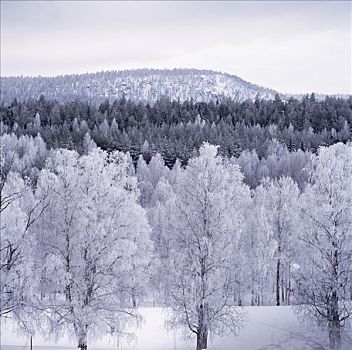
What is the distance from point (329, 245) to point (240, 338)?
625 cm

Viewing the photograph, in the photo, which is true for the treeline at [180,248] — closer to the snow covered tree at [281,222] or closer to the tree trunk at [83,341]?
the tree trunk at [83,341]

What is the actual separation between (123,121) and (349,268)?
114 meters

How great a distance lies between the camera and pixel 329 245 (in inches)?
782

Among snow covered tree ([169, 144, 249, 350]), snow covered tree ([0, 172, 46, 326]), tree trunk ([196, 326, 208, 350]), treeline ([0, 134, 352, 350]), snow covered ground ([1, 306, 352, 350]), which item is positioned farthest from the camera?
snow covered ground ([1, 306, 352, 350])

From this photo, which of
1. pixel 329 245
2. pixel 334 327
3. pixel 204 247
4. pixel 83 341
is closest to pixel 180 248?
pixel 204 247

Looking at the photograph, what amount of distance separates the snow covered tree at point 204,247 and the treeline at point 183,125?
224 feet

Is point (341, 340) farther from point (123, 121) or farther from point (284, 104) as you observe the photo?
point (284, 104)

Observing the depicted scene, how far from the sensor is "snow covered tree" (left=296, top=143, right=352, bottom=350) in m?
19.6

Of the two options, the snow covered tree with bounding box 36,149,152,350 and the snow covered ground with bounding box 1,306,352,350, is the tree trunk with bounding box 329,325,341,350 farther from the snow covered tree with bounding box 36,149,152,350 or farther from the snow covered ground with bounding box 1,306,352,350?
the snow covered tree with bounding box 36,149,152,350

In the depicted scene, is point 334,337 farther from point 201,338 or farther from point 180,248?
point 180,248

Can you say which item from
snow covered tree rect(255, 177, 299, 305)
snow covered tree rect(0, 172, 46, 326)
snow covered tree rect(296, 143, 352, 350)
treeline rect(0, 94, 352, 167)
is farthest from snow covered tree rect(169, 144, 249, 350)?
treeline rect(0, 94, 352, 167)

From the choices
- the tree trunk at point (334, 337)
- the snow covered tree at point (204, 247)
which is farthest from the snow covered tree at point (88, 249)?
the tree trunk at point (334, 337)

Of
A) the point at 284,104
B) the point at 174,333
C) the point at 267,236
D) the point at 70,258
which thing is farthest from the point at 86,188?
the point at 284,104

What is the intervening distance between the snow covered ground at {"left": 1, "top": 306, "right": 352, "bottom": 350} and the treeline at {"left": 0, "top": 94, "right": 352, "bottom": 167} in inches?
2591
